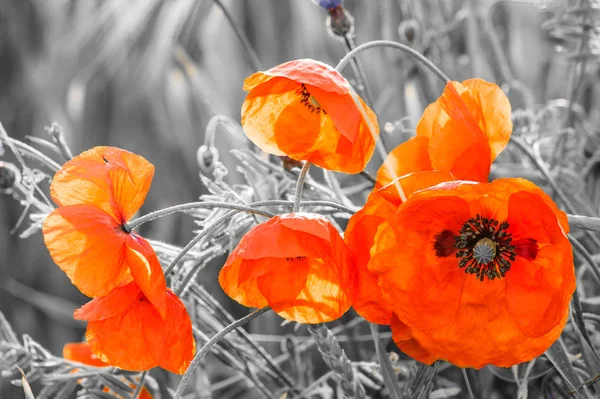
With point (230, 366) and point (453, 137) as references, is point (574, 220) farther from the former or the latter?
point (230, 366)

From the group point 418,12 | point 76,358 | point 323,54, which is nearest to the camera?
point 76,358

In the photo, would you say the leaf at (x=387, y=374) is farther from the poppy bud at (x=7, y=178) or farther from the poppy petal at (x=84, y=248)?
the poppy bud at (x=7, y=178)

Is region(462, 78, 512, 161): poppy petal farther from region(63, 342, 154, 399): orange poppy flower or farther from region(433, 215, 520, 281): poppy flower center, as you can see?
region(63, 342, 154, 399): orange poppy flower

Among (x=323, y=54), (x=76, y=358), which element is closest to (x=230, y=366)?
(x=76, y=358)

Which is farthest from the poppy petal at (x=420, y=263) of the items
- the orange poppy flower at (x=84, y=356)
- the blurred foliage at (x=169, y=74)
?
the blurred foliage at (x=169, y=74)

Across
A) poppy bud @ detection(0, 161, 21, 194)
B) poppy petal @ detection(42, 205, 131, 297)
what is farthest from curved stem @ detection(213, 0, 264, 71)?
poppy petal @ detection(42, 205, 131, 297)

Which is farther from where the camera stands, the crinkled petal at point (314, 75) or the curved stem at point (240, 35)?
the curved stem at point (240, 35)
